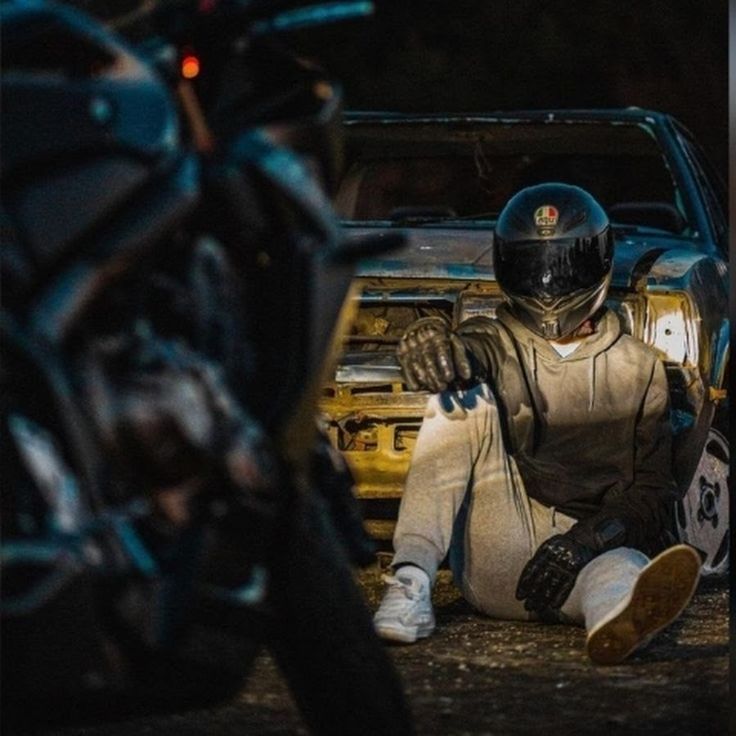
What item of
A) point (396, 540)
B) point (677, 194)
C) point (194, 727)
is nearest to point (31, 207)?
point (194, 727)

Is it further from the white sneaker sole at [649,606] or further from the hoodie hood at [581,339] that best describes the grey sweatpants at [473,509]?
the white sneaker sole at [649,606]

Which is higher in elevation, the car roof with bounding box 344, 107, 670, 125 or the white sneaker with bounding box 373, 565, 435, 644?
the car roof with bounding box 344, 107, 670, 125

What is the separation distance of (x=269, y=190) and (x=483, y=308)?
4.98 m

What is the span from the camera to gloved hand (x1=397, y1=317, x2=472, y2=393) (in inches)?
311

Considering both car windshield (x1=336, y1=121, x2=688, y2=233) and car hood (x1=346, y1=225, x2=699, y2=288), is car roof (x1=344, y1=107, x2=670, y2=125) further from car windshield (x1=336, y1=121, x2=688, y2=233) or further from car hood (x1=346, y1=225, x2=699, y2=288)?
car hood (x1=346, y1=225, x2=699, y2=288)

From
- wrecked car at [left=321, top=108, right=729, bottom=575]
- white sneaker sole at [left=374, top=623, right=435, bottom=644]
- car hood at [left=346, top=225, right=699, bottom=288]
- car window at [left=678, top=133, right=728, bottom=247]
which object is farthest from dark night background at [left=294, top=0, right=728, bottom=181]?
white sneaker sole at [left=374, top=623, right=435, bottom=644]

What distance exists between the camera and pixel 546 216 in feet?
A: 27.6

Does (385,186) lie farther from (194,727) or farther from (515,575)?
(194,727)

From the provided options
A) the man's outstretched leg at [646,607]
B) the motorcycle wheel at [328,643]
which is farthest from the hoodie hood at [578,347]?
the motorcycle wheel at [328,643]

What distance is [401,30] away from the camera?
21.3 m

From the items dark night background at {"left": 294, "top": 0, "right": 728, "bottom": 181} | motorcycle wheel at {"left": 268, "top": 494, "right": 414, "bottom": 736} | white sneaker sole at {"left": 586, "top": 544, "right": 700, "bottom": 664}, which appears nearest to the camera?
motorcycle wheel at {"left": 268, "top": 494, "right": 414, "bottom": 736}

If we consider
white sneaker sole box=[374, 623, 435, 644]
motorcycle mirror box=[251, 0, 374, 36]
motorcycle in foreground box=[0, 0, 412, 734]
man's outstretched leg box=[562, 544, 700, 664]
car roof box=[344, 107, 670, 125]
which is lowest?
white sneaker sole box=[374, 623, 435, 644]

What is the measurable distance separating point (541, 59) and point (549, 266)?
12611mm

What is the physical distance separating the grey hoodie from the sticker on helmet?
11.3 inches
